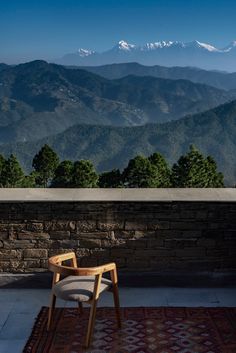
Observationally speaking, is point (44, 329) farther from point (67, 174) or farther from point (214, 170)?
point (214, 170)

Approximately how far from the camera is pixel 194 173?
47344 mm

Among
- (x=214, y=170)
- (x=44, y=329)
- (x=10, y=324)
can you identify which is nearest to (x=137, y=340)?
(x=44, y=329)

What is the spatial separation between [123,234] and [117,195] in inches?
16.4

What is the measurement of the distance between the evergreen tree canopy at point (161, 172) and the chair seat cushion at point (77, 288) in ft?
129

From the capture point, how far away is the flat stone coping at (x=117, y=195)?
5.22 m

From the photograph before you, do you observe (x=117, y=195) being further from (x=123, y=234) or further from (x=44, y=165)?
(x=44, y=165)

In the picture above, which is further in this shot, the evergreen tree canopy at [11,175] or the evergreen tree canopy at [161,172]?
the evergreen tree canopy at [11,175]

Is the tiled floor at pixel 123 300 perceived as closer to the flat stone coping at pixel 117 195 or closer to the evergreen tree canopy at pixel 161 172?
the flat stone coping at pixel 117 195

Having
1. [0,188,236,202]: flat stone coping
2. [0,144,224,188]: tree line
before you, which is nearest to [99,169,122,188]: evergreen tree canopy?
[0,144,224,188]: tree line

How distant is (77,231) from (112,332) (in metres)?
1.32

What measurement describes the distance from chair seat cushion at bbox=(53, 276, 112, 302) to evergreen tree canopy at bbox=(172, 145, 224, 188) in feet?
140

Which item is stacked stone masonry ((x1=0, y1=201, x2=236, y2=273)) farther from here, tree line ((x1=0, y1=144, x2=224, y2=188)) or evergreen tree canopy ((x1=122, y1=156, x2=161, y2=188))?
evergreen tree canopy ((x1=122, y1=156, x2=161, y2=188))

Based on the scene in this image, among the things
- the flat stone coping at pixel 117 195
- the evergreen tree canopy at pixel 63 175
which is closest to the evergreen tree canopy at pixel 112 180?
the evergreen tree canopy at pixel 63 175

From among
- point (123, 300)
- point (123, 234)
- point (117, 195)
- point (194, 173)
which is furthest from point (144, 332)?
point (194, 173)
